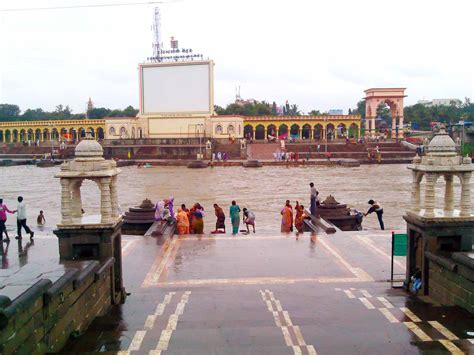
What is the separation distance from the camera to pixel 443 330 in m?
5.82

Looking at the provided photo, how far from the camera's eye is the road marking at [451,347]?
5.09 meters

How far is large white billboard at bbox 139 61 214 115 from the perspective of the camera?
60781 millimetres

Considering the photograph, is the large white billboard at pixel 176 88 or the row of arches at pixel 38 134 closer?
the large white billboard at pixel 176 88

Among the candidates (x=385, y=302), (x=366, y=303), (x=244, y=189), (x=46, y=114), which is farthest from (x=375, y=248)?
(x=46, y=114)

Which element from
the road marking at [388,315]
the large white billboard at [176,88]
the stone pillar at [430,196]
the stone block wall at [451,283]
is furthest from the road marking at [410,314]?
the large white billboard at [176,88]

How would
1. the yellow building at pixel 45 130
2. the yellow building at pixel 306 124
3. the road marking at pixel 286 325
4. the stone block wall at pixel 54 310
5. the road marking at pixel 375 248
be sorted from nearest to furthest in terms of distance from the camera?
the stone block wall at pixel 54 310
the road marking at pixel 286 325
the road marking at pixel 375 248
the yellow building at pixel 306 124
the yellow building at pixel 45 130

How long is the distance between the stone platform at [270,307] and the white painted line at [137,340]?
0.4 inches

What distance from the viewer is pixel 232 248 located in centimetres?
1131

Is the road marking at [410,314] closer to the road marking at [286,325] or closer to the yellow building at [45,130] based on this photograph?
the road marking at [286,325]

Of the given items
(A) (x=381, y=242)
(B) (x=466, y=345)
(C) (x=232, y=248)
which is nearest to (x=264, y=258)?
(C) (x=232, y=248)

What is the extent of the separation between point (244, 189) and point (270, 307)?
2162cm

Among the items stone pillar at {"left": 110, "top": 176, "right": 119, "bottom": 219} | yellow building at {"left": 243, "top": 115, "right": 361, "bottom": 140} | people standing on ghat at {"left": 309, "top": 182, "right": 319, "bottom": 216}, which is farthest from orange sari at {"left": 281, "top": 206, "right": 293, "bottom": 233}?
yellow building at {"left": 243, "top": 115, "right": 361, "bottom": 140}

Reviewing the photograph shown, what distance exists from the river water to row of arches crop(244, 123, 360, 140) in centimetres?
2546

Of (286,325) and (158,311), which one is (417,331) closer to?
(286,325)
